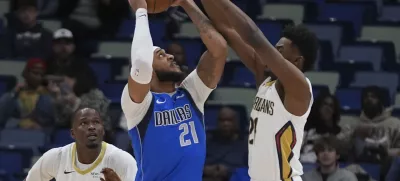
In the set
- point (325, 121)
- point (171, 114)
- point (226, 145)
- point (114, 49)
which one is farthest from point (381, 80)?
point (171, 114)

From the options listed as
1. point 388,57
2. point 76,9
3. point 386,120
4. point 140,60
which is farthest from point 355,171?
point 76,9

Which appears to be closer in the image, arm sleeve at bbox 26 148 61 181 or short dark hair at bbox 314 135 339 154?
arm sleeve at bbox 26 148 61 181

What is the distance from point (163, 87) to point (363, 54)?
5574 millimetres

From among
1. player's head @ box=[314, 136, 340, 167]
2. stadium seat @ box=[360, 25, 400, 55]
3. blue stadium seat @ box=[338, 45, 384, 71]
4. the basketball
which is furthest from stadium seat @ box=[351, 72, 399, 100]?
the basketball

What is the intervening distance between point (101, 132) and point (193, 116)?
4.35 ft

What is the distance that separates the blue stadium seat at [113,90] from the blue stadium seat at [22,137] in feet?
3.24

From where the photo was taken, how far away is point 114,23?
1271 centimetres

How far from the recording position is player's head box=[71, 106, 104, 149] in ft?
24.4

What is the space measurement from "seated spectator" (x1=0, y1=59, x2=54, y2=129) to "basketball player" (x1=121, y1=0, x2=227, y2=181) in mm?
4817

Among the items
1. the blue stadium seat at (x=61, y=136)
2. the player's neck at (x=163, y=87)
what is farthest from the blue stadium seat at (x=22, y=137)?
the player's neck at (x=163, y=87)

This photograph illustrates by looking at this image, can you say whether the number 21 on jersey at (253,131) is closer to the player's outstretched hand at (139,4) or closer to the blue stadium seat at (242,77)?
A: the player's outstretched hand at (139,4)

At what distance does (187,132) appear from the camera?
20.6 feet

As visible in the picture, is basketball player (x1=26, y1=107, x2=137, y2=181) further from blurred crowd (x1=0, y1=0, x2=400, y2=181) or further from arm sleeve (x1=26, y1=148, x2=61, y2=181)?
blurred crowd (x1=0, y1=0, x2=400, y2=181)

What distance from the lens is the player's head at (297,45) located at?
6.24 m
